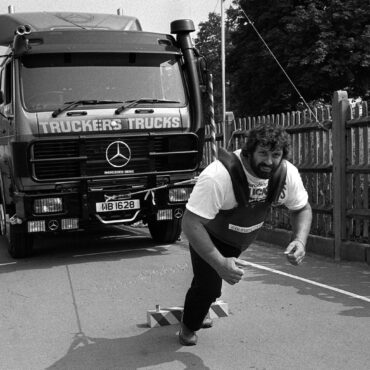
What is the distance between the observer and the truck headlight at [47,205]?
25.2ft

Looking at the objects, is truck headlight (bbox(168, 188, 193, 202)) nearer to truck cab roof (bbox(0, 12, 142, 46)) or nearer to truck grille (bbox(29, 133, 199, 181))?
truck grille (bbox(29, 133, 199, 181))

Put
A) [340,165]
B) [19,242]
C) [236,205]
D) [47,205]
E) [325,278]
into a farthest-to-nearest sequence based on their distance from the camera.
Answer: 1. [19,242]
2. [47,205]
3. [340,165]
4. [325,278]
5. [236,205]

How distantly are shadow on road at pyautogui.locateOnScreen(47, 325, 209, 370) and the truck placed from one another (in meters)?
3.19

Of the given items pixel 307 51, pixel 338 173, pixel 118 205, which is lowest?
pixel 118 205

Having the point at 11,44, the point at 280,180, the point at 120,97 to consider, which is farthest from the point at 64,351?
the point at 11,44

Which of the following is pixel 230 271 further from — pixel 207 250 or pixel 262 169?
pixel 262 169

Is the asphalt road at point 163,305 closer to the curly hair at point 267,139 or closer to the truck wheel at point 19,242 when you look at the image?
the truck wheel at point 19,242

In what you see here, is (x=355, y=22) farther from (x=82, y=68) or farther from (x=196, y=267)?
(x=196, y=267)

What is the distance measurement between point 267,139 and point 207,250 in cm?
77

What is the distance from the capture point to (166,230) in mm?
9211

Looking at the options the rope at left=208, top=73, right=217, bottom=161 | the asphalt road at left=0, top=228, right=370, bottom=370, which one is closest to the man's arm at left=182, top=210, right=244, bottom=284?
the asphalt road at left=0, top=228, right=370, bottom=370

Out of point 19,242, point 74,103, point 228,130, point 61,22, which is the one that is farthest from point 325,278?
point 61,22

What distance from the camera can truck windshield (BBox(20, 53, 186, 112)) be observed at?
25.7 feet

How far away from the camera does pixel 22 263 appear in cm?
815
